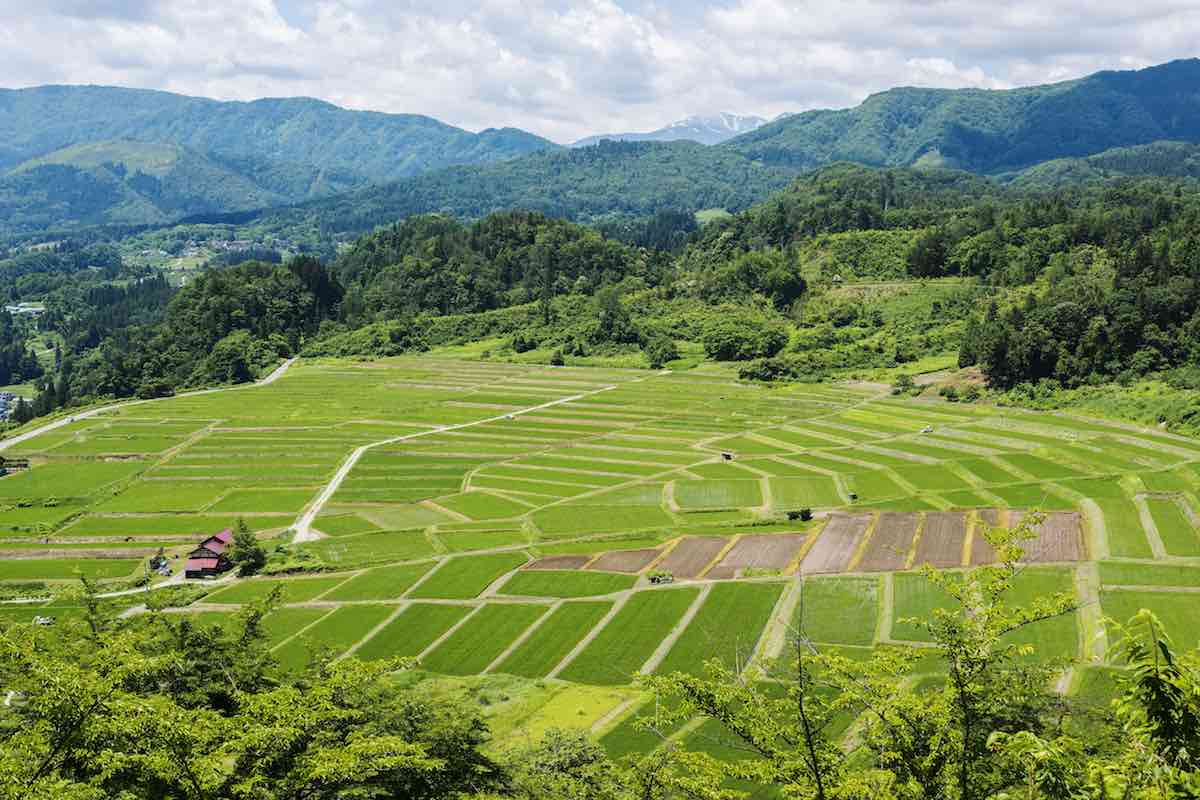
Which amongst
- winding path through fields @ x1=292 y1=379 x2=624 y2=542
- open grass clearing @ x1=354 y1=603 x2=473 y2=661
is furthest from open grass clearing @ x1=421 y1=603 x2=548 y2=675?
winding path through fields @ x1=292 y1=379 x2=624 y2=542

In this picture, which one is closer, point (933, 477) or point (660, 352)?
point (933, 477)

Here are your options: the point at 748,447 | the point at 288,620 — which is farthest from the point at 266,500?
the point at 748,447

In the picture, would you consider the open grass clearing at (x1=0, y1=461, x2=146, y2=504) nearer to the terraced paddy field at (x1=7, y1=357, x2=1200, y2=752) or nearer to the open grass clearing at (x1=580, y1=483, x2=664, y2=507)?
the terraced paddy field at (x1=7, y1=357, x2=1200, y2=752)

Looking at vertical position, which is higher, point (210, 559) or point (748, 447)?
point (210, 559)

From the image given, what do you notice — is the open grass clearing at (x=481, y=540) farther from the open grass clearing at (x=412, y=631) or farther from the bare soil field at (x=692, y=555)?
the bare soil field at (x=692, y=555)

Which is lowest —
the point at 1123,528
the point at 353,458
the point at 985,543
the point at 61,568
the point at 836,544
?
the point at 985,543

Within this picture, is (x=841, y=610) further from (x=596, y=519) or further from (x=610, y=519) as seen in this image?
(x=596, y=519)

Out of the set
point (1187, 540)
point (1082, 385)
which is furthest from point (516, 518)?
point (1082, 385)

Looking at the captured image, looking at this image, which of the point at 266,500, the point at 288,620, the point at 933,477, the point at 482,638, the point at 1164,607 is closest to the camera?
the point at 1164,607
